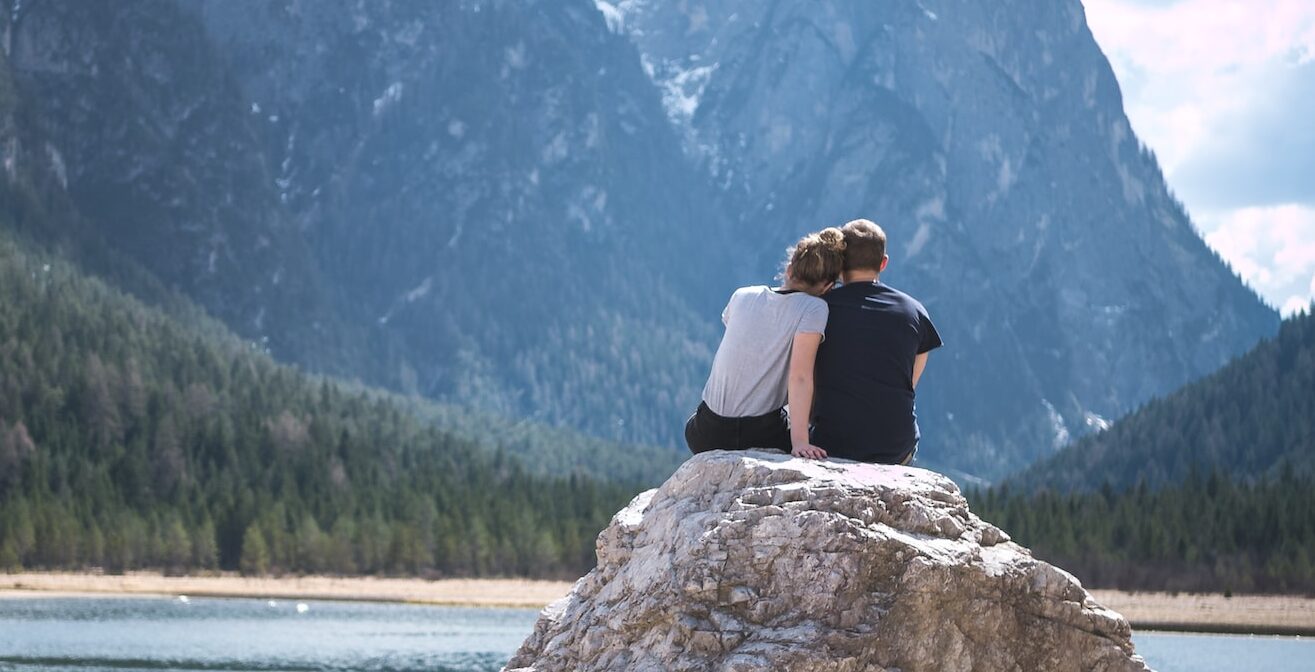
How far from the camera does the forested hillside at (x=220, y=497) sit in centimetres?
14538

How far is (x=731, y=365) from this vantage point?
15281 mm

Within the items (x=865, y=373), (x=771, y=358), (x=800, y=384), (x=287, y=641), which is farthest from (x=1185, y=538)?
(x=800, y=384)

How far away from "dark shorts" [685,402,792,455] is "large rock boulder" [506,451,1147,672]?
32.9 inches

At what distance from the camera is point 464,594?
138 metres

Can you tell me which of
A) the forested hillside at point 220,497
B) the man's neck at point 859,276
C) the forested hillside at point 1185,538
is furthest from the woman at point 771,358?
the forested hillside at point 220,497

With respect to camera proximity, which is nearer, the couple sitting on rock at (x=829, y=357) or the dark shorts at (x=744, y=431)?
the couple sitting on rock at (x=829, y=357)

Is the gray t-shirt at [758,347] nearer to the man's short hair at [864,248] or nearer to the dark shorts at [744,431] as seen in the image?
the dark shorts at [744,431]

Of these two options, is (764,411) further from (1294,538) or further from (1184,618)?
(1294,538)

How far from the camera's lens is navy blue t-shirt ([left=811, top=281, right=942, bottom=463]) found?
1518 cm

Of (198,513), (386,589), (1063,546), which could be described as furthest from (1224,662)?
(198,513)

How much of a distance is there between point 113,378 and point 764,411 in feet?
604

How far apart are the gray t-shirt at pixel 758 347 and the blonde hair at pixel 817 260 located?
0.26 metres

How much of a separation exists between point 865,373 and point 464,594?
409ft

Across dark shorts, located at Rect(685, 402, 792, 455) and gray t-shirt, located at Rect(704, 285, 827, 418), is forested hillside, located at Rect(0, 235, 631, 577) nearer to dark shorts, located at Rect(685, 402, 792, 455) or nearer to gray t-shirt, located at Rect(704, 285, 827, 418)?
dark shorts, located at Rect(685, 402, 792, 455)
